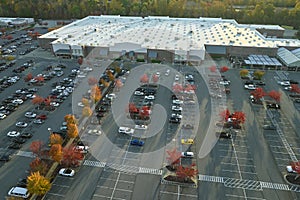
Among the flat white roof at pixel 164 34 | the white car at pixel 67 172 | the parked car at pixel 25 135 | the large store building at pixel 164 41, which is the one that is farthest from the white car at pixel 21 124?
the flat white roof at pixel 164 34

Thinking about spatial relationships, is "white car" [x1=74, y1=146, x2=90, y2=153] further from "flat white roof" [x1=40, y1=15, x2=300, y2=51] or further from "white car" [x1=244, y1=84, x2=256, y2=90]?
"flat white roof" [x1=40, y1=15, x2=300, y2=51]

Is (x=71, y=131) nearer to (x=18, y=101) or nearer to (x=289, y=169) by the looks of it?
(x=18, y=101)

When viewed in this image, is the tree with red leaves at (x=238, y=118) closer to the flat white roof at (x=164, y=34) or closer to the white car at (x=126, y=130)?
the white car at (x=126, y=130)

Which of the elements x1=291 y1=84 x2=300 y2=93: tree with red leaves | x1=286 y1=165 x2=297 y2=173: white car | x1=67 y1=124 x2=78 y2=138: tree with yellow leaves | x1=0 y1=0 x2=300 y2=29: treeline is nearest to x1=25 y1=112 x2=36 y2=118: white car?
x1=67 y1=124 x2=78 y2=138: tree with yellow leaves

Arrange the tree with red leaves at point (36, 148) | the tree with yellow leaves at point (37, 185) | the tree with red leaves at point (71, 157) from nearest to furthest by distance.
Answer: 1. the tree with yellow leaves at point (37, 185)
2. the tree with red leaves at point (71, 157)
3. the tree with red leaves at point (36, 148)

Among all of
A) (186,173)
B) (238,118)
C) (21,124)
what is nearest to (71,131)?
(21,124)

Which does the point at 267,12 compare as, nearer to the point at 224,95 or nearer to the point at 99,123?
the point at 224,95

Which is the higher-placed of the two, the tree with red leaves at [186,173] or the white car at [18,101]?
the white car at [18,101]

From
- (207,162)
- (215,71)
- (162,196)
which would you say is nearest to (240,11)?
(215,71)
